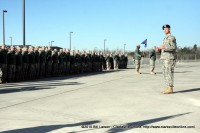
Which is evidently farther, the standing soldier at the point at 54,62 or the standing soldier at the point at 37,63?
the standing soldier at the point at 54,62

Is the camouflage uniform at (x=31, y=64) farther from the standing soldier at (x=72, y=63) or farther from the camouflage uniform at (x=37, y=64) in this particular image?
the standing soldier at (x=72, y=63)

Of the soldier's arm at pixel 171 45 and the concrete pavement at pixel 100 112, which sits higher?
the soldier's arm at pixel 171 45

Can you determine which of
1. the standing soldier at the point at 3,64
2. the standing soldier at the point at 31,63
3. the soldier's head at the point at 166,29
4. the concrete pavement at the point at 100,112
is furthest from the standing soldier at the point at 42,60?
the soldier's head at the point at 166,29

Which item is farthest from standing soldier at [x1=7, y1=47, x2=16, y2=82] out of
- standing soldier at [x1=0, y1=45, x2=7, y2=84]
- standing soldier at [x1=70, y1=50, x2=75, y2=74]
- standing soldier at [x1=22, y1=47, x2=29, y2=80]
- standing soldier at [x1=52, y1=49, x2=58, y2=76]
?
standing soldier at [x1=70, y1=50, x2=75, y2=74]

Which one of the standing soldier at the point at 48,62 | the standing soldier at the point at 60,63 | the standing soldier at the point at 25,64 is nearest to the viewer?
the standing soldier at the point at 25,64

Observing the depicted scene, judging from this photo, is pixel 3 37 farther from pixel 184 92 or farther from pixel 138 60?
pixel 184 92

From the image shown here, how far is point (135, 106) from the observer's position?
9.14 m

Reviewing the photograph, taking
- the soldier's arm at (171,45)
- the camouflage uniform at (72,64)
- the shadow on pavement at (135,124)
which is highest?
the soldier's arm at (171,45)

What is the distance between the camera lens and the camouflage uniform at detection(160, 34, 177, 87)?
11.6 m

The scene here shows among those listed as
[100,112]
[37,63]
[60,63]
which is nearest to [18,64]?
[37,63]

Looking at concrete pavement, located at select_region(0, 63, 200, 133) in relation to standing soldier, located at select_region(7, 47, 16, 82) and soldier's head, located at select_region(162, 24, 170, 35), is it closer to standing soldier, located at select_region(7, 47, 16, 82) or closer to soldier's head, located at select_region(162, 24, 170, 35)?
soldier's head, located at select_region(162, 24, 170, 35)

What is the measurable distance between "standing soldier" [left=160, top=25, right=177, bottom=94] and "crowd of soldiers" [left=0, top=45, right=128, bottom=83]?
756cm

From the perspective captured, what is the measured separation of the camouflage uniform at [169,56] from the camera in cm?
1165

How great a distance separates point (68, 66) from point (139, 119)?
1636 centimetres
